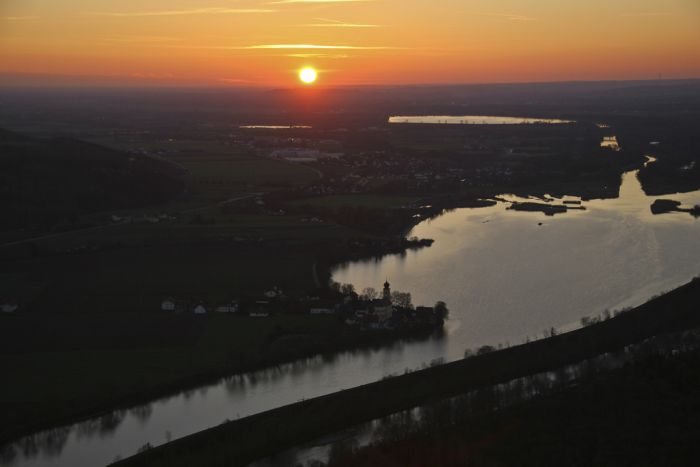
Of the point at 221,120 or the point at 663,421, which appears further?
the point at 221,120

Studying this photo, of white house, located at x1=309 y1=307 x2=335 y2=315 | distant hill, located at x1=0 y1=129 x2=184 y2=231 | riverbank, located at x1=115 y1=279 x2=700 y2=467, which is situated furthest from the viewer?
distant hill, located at x1=0 y1=129 x2=184 y2=231

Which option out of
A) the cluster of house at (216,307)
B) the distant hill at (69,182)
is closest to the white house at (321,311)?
the cluster of house at (216,307)

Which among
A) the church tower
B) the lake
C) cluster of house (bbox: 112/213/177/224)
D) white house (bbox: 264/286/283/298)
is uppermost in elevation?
the church tower

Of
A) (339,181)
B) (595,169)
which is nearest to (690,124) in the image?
(595,169)

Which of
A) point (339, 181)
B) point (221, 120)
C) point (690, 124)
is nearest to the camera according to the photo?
point (339, 181)

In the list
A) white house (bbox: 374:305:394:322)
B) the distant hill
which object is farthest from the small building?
the distant hill

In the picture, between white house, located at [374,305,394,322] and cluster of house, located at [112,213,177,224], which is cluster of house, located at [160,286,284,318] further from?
cluster of house, located at [112,213,177,224]

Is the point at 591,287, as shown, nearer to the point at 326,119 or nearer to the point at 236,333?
the point at 236,333
